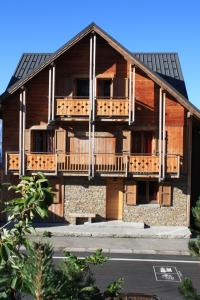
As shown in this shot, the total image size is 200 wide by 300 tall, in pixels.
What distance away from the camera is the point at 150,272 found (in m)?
15.9

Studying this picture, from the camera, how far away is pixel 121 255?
1867cm

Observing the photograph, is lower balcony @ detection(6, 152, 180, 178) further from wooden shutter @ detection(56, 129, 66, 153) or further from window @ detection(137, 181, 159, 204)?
window @ detection(137, 181, 159, 204)

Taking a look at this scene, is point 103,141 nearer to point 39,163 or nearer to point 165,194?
point 39,163

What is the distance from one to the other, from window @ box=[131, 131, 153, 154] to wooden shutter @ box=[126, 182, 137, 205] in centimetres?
180

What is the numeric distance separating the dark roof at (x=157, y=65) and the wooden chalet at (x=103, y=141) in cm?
201

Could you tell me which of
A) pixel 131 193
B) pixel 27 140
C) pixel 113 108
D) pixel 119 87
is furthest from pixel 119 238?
pixel 119 87

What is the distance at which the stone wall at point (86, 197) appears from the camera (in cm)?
2391

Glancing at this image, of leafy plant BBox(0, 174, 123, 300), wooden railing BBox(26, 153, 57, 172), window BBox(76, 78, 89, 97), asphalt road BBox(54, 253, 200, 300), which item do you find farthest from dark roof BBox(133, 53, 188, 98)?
leafy plant BBox(0, 174, 123, 300)

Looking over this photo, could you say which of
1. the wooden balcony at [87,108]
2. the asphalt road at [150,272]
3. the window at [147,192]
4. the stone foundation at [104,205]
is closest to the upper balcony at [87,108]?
the wooden balcony at [87,108]

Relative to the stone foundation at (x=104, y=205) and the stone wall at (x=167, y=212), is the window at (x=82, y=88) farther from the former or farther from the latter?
the stone wall at (x=167, y=212)

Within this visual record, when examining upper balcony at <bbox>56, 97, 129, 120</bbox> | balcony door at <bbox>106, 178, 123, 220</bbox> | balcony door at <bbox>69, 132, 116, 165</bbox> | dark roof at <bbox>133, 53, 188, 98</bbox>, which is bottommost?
balcony door at <bbox>106, 178, 123, 220</bbox>

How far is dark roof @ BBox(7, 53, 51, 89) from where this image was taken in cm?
2567

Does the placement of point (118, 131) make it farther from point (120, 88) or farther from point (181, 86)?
point (181, 86)

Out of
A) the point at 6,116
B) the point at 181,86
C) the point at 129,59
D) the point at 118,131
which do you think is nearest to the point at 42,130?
the point at 6,116
